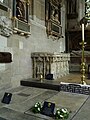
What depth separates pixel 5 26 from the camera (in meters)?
2.93

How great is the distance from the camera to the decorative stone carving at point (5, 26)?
2.88 meters

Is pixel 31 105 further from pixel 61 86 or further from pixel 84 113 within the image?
pixel 61 86

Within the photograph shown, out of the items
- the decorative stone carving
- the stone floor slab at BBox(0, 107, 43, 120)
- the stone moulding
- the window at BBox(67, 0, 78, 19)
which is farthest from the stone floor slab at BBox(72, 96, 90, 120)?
the window at BBox(67, 0, 78, 19)

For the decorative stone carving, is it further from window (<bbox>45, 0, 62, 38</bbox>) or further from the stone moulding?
window (<bbox>45, 0, 62, 38</bbox>)

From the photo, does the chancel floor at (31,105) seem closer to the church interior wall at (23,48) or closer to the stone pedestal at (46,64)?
the church interior wall at (23,48)

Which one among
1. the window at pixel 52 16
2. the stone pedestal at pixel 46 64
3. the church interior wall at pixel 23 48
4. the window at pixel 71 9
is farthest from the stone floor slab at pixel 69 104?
the window at pixel 71 9

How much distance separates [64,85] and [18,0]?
85.5 inches

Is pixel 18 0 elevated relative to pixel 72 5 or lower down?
lower down

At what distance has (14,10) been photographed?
332cm

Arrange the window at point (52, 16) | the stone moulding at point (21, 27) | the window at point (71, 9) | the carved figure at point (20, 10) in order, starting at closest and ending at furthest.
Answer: the stone moulding at point (21, 27) < the carved figure at point (20, 10) < the window at point (52, 16) < the window at point (71, 9)

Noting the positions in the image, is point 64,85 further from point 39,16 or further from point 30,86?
point 39,16

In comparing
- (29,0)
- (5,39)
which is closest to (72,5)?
(29,0)

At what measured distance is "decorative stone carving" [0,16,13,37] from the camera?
288 centimetres

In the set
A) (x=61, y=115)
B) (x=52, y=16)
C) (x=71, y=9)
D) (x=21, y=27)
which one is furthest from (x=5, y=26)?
(x=71, y=9)
